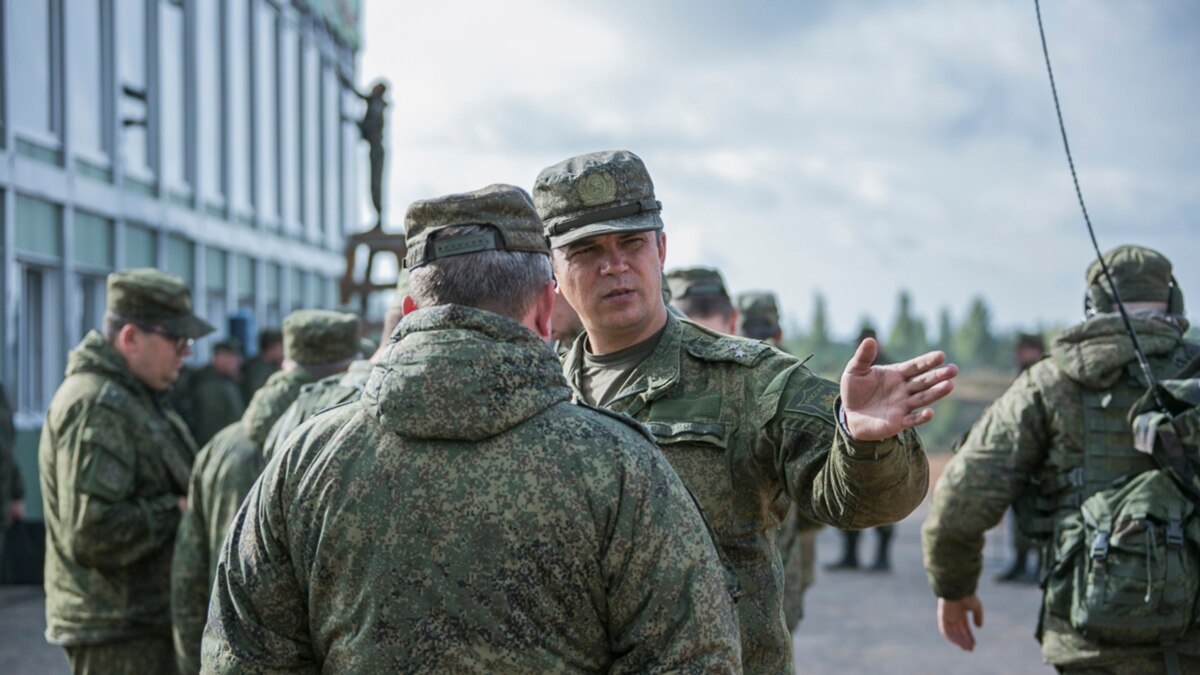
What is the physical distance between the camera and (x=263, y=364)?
46.6 ft

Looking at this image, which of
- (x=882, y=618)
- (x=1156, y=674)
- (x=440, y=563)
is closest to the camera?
(x=440, y=563)

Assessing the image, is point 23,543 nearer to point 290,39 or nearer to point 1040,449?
point 1040,449

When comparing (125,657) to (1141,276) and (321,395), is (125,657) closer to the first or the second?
(321,395)

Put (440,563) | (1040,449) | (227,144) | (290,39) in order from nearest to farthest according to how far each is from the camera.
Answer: (440,563), (1040,449), (227,144), (290,39)

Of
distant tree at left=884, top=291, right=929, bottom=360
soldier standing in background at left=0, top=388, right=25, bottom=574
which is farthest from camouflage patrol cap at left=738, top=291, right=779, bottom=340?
distant tree at left=884, top=291, right=929, bottom=360

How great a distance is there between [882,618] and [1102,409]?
6.55m

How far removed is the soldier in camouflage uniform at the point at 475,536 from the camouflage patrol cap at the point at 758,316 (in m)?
5.05

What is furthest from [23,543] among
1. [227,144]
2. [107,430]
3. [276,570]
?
[227,144]

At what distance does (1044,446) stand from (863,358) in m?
2.57

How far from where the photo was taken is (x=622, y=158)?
357 centimetres

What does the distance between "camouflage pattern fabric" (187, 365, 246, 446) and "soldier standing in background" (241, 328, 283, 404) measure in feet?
2.60

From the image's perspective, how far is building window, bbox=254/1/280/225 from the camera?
958 inches

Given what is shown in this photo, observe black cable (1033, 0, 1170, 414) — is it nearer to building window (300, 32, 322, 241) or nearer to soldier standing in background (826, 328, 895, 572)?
soldier standing in background (826, 328, 895, 572)

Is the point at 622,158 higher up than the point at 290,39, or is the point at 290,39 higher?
the point at 290,39
